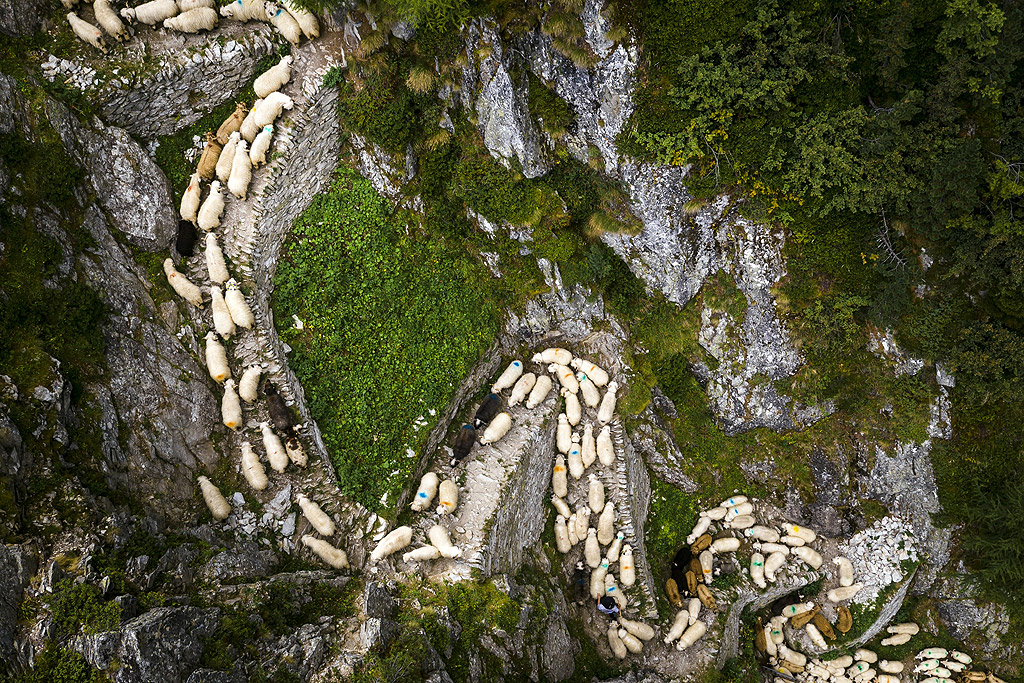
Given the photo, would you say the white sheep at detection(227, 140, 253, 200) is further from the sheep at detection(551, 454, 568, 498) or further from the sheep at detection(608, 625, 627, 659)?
the sheep at detection(608, 625, 627, 659)

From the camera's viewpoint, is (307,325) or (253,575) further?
(307,325)

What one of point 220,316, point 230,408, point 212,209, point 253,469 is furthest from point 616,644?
point 212,209

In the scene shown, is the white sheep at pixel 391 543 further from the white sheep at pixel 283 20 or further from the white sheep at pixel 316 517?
the white sheep at pixel 283 20

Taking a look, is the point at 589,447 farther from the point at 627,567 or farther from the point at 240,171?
the point at 240,171

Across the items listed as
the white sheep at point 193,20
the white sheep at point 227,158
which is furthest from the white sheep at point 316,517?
the white sheep at point 193,20

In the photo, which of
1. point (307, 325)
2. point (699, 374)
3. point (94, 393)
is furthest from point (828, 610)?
point (94, 393)

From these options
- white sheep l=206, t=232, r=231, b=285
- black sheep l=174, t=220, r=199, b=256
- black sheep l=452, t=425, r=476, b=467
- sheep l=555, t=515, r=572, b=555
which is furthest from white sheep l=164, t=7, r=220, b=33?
sheep l=555, t=515, r=572, b=555

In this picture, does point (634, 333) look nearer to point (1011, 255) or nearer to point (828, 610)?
point (1011, 255)
